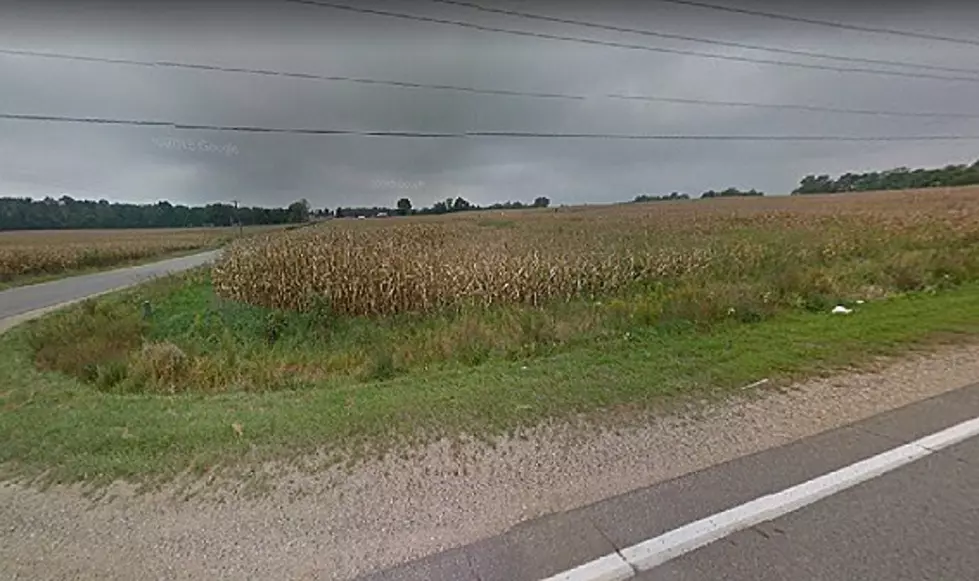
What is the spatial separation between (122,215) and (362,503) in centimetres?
9259

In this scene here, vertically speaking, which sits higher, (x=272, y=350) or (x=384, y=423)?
(x=384, y=423)

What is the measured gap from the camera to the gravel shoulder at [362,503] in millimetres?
2918

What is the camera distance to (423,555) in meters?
2.90

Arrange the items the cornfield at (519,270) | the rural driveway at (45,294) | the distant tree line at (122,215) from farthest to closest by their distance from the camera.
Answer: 1. the distant tree line at (122,215)
2. the rural driveway at (45,294)
3. the cornfield at (519,270)

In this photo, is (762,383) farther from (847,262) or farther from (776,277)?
(847,262)

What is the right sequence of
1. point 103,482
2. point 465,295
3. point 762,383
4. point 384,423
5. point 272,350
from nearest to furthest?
point 103,482, point 384,423, point 762,383, point 272,350, point 465,295

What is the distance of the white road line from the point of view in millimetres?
2771

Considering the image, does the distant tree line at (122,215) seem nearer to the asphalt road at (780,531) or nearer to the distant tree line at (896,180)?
the asphalt road at (780,531)

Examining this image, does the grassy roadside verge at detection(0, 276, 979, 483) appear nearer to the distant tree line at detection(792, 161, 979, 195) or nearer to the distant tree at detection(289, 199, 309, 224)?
the distant tree at detection(289, 199, 309, 224)

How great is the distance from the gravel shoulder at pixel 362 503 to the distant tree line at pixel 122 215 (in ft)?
212

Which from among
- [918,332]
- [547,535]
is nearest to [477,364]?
[547,535]

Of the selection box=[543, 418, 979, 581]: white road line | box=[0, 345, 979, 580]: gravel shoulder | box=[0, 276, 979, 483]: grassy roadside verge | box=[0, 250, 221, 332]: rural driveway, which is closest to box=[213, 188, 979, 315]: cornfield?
box=[0, 276, 979, 483]: grassy roadside verge

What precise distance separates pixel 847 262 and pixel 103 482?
16.7 metres

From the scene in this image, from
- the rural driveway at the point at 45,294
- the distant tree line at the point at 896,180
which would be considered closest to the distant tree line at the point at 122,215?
the rural driveway at the point at 45,294
